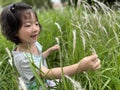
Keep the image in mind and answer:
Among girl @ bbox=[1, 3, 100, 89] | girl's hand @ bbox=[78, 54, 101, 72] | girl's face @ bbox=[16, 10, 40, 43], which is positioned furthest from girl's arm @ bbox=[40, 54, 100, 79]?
girl's face @ bbox=[16, 10, 40, 43]

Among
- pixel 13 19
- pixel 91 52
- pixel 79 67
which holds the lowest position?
pixel 91 52

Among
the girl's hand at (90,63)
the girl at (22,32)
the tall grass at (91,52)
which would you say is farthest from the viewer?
the girl at (22,32)

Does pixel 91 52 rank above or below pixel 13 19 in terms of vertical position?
below

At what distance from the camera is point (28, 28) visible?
1874mm

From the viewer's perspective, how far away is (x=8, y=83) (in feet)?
6.57

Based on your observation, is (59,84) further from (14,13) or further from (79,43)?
(79,43)

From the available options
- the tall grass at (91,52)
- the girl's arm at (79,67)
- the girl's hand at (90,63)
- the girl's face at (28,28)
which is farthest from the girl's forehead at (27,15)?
the girl's hand at (90,63)

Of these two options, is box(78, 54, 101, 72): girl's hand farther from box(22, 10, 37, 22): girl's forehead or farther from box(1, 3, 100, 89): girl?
box(22, 10, 37, 22): girl's forehead

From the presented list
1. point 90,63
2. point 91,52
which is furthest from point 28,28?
point 90,63

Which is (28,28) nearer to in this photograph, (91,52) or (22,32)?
(22,32)

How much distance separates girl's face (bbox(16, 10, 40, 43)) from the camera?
73.7 inches

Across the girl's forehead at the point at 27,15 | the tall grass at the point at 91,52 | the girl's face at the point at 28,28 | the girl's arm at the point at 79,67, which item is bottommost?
the tall grass at the point at 91,52

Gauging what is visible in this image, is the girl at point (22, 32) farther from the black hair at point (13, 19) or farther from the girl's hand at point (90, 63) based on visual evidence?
the girl's hand at point (90, 63)

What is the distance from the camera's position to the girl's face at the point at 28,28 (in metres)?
1.87
